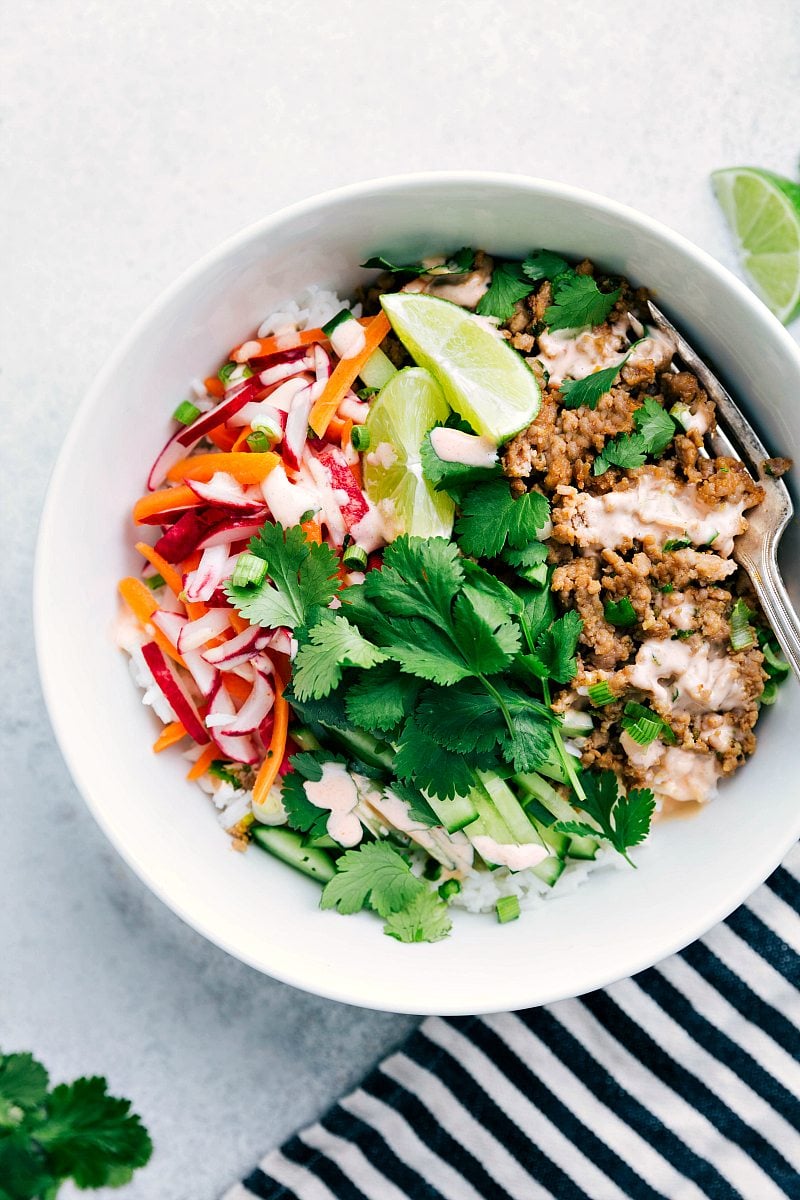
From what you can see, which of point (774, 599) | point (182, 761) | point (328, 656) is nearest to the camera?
point (328, 656)

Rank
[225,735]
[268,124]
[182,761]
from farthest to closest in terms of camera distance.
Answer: [268,124], [182,761], [225,735]

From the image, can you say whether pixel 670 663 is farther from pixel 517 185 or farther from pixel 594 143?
pixel 594 143

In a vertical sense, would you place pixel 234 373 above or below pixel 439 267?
below

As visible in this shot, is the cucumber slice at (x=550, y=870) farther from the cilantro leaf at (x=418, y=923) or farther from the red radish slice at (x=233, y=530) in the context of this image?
the red radish slice at (x=233, y=530)

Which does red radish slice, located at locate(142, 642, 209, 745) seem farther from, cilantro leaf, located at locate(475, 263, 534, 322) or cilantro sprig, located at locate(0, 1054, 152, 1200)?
cilantro leaf, located at locate(475, 263, 534, 322)

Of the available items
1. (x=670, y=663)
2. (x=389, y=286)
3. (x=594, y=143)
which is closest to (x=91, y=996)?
(x=670, y=663)

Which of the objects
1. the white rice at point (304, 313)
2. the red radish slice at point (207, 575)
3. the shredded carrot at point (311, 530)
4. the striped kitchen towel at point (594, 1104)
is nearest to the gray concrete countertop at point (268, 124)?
the white rice at point (304, 313)

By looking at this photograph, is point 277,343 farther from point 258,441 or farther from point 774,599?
point 774,599

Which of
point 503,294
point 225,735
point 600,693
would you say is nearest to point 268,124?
point 503,294

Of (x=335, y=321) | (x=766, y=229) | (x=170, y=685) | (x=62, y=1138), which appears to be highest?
(x=766, y=229)
